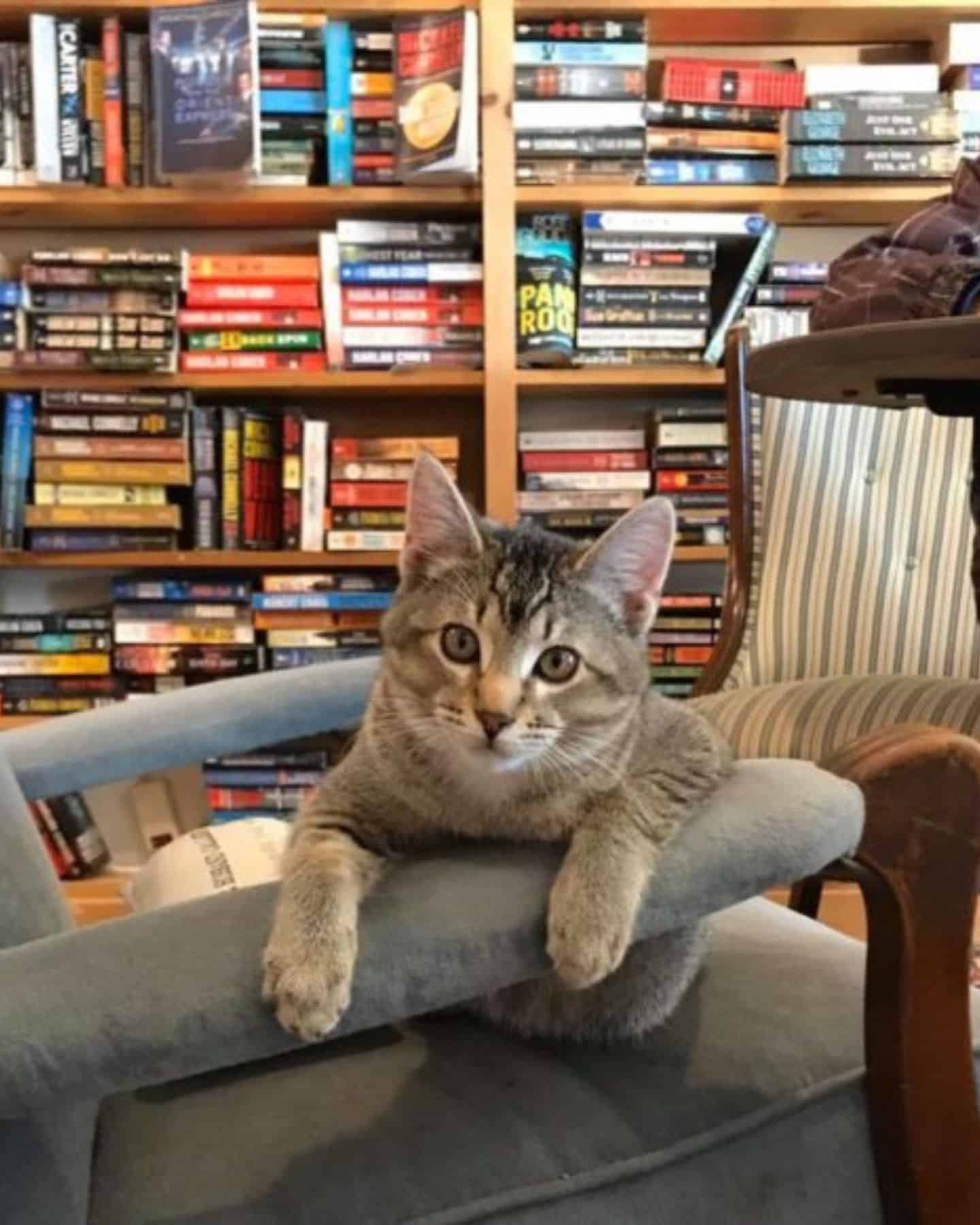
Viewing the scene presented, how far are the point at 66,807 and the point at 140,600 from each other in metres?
0.41

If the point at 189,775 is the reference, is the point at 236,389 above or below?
above

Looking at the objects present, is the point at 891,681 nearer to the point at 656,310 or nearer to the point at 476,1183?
the point at 476,1183

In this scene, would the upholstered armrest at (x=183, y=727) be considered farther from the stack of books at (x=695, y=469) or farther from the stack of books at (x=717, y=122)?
the stack of books at (x=717, y=122)

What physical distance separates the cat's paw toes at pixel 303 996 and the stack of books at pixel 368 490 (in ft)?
5.64

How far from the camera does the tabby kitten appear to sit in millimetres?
753

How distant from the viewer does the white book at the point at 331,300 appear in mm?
2193

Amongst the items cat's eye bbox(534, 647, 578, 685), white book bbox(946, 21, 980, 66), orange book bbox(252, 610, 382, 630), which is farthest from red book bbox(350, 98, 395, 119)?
cat's eye bbox(534, 647, 578, 685)

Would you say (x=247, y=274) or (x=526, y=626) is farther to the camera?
(x=247, y=274)

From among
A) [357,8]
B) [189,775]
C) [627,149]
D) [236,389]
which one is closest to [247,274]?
[236,389]

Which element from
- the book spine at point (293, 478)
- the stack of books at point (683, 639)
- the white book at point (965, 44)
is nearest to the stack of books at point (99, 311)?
the book spine at point (293, 478)

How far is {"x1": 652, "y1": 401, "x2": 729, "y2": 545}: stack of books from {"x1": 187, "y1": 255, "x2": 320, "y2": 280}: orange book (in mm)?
689

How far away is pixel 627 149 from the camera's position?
83.8 inches

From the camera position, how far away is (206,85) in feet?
6.75

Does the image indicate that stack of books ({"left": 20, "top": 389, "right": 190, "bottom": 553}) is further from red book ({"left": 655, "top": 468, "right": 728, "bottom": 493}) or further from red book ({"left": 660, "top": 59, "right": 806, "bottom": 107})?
red book ({"left": 660, "top": 59, "right": 806, "bottom": 107})
